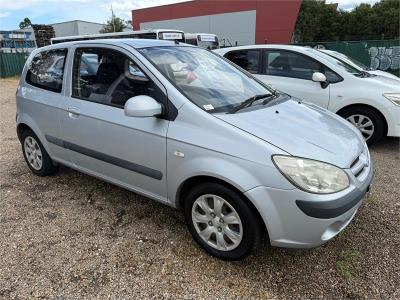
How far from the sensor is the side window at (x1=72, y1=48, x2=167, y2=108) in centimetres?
313

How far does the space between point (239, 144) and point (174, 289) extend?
1.11m

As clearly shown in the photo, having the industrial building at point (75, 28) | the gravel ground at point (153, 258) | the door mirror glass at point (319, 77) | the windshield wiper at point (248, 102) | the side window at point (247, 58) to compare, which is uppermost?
the industrial building at point (75, 28)

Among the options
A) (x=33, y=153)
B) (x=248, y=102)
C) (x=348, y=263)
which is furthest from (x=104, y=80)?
(x=348, y=263)

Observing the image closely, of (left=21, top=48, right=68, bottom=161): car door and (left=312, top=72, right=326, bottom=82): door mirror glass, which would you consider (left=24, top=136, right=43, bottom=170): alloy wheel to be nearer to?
(left=21, top=48, right=68, bottom=161): car door

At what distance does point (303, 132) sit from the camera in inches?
108

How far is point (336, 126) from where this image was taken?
3.09 m

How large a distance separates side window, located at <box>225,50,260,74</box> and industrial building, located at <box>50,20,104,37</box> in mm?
44191

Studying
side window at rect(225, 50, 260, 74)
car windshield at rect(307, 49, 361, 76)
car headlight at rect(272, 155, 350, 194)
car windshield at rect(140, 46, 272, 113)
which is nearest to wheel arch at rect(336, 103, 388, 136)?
car windshield at rect(307, 49, 361, 76)

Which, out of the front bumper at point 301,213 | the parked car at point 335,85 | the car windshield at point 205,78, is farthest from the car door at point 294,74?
the front bumper at point 301,213

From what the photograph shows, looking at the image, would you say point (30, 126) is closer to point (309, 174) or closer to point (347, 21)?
point (309, 174)

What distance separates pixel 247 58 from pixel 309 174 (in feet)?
15.5

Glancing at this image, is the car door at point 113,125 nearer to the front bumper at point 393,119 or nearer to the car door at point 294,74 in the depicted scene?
the car door at point 294,74

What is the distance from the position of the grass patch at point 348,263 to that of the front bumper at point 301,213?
1.29 feet

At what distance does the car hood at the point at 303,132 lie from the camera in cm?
252
